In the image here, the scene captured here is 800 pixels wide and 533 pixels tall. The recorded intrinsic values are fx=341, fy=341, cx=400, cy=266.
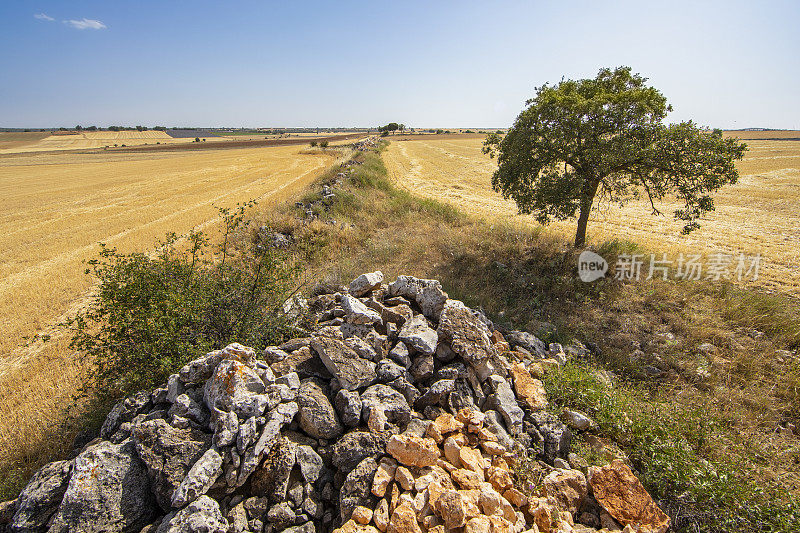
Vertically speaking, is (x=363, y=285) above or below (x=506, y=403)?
above

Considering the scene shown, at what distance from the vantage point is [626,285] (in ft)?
33.5

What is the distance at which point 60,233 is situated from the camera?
19.7 meters

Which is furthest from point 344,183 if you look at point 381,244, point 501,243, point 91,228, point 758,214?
point 758,214

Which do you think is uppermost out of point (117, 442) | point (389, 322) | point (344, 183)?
point (344, 183)

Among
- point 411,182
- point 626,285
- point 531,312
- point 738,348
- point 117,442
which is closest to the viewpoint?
point 117,442

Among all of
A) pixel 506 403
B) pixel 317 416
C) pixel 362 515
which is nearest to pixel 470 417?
pixel 506 403

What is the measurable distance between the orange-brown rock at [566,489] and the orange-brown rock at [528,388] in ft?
3.89

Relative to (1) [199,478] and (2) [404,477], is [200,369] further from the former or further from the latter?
(2) [404,477]

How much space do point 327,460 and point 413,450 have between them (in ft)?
3.63

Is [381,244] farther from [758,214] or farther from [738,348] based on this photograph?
[758,214]

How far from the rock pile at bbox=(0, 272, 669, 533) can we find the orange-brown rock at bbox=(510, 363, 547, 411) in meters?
0.07

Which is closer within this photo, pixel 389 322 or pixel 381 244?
pixel 389 322

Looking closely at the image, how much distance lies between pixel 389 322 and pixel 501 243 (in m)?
7.52

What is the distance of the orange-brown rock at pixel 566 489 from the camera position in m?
4.15
